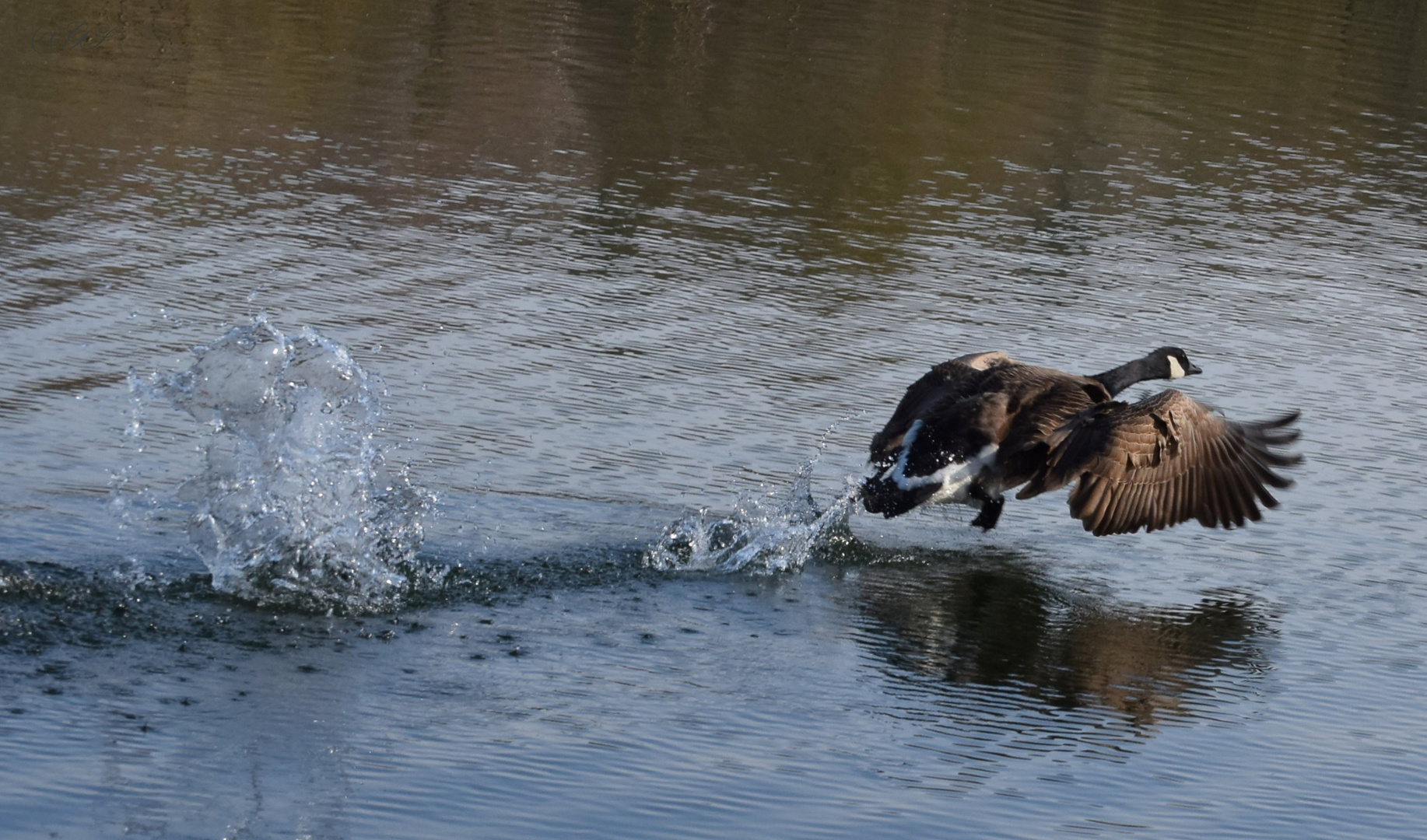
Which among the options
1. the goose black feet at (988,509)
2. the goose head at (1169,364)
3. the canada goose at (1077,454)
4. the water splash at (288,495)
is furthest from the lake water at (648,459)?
the goose head at (1169,364)

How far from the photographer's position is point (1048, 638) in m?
7.37

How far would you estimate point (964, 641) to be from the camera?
7250 mm

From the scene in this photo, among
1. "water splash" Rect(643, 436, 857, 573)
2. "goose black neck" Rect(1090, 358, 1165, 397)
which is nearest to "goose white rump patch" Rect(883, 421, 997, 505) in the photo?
"water splash" Rect(643, 436, 857, 573)

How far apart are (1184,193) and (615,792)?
10969mm

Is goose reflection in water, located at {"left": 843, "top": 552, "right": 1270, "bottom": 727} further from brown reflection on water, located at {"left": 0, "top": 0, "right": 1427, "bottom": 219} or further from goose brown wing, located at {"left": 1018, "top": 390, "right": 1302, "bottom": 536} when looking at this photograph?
brown reflection on water, located at {"left": 0, "top": 0, "right": 1427, "bottom": 219}

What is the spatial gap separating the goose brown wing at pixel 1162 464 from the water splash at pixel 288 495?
2.69 meters

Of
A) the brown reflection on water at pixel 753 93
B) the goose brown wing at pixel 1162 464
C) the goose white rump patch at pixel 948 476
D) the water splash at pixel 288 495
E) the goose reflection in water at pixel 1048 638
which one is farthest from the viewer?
the brown reflection on water at pixel 753 93

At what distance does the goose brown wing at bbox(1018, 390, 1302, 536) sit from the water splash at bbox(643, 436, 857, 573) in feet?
2.80

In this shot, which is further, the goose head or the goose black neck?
the goose head

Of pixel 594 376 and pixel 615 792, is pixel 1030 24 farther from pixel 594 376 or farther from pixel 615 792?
pixel 615 792

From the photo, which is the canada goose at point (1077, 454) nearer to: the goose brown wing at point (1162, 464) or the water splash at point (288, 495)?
the goose brown wing at point (1162, 464)

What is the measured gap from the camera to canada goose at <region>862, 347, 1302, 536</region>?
791 cm

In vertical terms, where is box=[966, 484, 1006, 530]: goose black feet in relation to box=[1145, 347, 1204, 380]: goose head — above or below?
below

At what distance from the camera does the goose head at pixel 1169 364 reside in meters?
9.32
